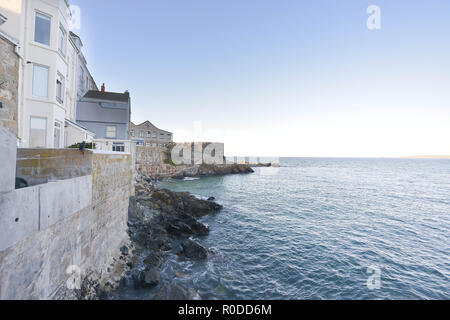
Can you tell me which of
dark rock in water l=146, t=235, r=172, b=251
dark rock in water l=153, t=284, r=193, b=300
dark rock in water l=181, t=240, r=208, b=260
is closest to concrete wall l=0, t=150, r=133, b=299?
dark rock in water l=146, t=235, r=172, b=251

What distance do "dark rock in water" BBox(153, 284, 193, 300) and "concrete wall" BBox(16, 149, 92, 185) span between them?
6245mm

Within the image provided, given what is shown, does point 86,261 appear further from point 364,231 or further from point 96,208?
point 364,231

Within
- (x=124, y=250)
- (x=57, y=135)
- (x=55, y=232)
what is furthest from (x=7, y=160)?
(x=57, y=135)

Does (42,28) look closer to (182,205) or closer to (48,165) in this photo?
(48,165)

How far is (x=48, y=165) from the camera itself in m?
7.46

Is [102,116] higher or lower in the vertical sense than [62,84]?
higher

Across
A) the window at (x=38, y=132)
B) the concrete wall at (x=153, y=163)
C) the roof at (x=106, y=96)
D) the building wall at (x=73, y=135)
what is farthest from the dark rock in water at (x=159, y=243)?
the concrete wall at (x=153, y=163)

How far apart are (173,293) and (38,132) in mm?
13040

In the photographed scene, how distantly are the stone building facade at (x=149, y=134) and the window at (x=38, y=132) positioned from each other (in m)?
51.2

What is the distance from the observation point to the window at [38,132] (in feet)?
39.4

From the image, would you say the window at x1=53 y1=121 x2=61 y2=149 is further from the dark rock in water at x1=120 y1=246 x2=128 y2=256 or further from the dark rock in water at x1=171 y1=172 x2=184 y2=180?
the dark rock in water at x1=171 y1=172 x2=184 y2=180

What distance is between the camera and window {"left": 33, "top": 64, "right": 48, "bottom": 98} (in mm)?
12078

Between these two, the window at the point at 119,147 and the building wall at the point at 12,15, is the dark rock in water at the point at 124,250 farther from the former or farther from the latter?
the building wall at the point at 12,15
